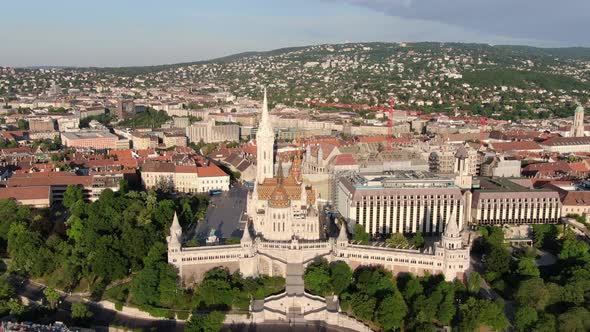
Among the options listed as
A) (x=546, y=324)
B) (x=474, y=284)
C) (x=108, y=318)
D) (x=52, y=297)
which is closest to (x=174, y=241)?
(x=108, y=318)

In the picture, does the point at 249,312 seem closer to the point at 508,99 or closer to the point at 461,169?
the point at 461,169

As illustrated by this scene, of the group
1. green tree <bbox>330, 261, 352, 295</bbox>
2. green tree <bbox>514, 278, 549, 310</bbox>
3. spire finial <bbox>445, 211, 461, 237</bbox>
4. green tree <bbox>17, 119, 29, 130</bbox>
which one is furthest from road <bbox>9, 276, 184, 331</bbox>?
green tree <bbox>17, 119, 29, 130</bbox>

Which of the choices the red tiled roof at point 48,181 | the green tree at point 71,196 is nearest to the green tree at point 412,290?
the green tree at point 71,196

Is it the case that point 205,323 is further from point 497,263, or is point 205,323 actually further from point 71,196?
point 71,196

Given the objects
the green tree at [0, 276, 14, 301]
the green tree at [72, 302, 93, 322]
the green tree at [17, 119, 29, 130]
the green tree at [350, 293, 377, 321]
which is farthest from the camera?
the green tree at [17, 119, 29, 130]

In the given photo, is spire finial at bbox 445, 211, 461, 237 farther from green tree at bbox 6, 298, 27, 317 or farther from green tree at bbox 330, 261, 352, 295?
green tree at bbox 6, 298, 27, 317
